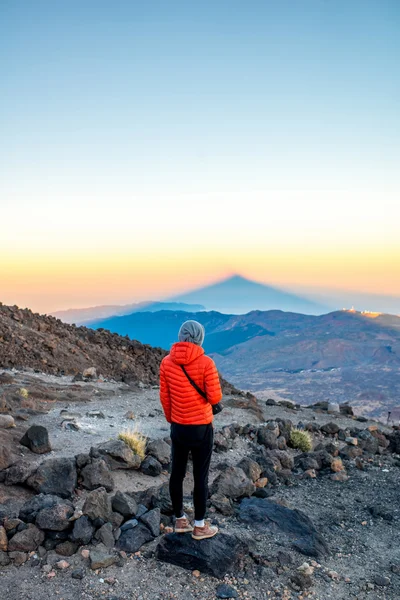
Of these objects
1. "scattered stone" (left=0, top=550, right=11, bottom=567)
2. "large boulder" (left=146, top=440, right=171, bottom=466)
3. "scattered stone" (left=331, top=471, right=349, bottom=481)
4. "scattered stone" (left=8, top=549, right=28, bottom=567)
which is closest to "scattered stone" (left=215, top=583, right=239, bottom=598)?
"scattered stone" (left=8, top=549, right=28, bottom=567)

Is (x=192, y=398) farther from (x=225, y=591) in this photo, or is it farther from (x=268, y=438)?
(x=268, y=438)

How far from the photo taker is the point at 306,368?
113 metres

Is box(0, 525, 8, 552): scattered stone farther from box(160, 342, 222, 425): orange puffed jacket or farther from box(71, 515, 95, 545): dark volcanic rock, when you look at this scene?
box(160, 342, 222, 425): orange puffed jacket

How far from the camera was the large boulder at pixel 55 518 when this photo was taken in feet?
19.4

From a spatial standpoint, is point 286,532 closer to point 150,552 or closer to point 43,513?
point 150,552

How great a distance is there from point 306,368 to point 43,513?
111 metres

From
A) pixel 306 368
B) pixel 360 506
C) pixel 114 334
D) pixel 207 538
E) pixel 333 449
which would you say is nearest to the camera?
pixel 207 538

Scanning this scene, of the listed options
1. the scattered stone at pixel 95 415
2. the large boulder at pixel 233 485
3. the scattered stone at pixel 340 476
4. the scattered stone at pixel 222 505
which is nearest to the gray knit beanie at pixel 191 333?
the scattered stone at pixel 222 505

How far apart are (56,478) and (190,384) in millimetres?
3078

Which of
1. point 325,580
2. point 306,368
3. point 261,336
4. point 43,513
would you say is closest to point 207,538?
point 325,580

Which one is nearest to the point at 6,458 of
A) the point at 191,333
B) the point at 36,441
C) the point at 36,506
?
the point at 36,441

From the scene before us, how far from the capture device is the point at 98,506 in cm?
619

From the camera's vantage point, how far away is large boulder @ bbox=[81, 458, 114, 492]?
24.6 ft

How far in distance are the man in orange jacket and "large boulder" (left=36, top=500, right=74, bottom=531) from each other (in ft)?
4.62
